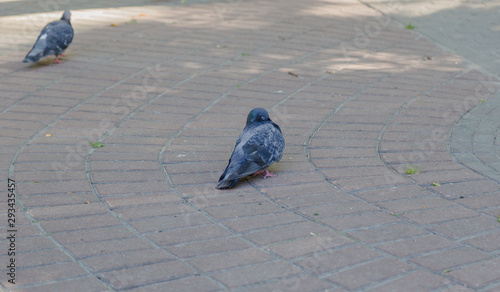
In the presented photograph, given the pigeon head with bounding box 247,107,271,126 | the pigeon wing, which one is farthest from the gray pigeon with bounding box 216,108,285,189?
the pigeon wing

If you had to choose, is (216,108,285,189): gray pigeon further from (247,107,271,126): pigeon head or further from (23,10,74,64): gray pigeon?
(23,10,74,64): gray pigeon

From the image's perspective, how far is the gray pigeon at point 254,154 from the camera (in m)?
3.82

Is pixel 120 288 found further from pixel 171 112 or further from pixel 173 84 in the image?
pixel 173 84

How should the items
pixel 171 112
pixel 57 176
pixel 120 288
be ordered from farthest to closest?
pixel 171 112 → pixel 57 176 → pixel 120 288

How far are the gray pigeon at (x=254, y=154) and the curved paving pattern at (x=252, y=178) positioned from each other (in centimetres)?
11

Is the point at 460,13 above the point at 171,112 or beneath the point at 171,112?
above

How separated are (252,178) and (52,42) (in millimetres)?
3329

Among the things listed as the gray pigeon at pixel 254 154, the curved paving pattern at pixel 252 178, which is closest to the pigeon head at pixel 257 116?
the gray pigeon at pixel 254 154

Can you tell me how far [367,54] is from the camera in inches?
274

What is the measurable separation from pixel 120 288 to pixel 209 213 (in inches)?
34.6

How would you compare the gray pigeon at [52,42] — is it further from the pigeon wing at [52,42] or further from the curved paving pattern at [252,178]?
the curved paving pattern at [252,178]

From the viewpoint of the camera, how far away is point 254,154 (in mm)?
3859

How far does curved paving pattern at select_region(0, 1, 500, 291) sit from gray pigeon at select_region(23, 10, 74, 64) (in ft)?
0.62

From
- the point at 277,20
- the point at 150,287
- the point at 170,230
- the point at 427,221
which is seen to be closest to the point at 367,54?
the point at 277,20
